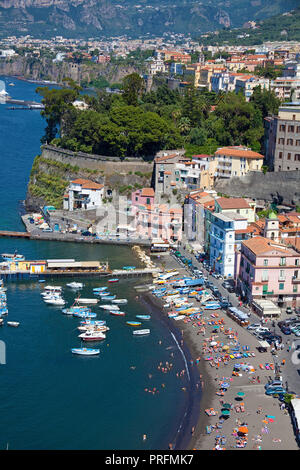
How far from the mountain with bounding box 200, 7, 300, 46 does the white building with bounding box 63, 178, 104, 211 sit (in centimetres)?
9088

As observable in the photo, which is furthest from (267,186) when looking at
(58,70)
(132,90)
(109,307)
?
(58,70)

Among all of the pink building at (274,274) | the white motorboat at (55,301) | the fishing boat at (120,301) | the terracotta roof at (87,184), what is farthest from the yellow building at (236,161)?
the white motorboat at (55,301)

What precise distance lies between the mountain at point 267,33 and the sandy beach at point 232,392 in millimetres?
111017

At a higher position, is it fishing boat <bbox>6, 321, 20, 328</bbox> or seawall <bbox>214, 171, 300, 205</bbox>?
seawall <bbox>214, 171, 300, 205</bbox>

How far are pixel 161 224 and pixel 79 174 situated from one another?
1248cm

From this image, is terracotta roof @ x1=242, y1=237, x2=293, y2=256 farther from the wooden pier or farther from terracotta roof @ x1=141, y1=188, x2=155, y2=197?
the wooden pier

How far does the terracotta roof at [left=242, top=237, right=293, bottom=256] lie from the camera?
40381 millimetres

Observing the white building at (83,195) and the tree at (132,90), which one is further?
the tree at (132,90)

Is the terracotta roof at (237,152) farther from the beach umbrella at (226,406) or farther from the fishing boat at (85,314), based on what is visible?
the beach umbrella at (226,406)

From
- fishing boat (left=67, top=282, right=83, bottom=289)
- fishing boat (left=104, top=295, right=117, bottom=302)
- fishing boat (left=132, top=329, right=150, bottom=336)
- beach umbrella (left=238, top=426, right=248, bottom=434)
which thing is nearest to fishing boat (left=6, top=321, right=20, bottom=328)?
Answer: fishing boat (left=104, top=295, right=117, bottom=302)

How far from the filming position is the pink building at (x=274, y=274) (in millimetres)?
40344

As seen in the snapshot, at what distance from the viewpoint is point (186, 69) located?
303 feet

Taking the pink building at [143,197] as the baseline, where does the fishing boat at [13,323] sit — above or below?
below

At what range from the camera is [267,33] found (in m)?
158
